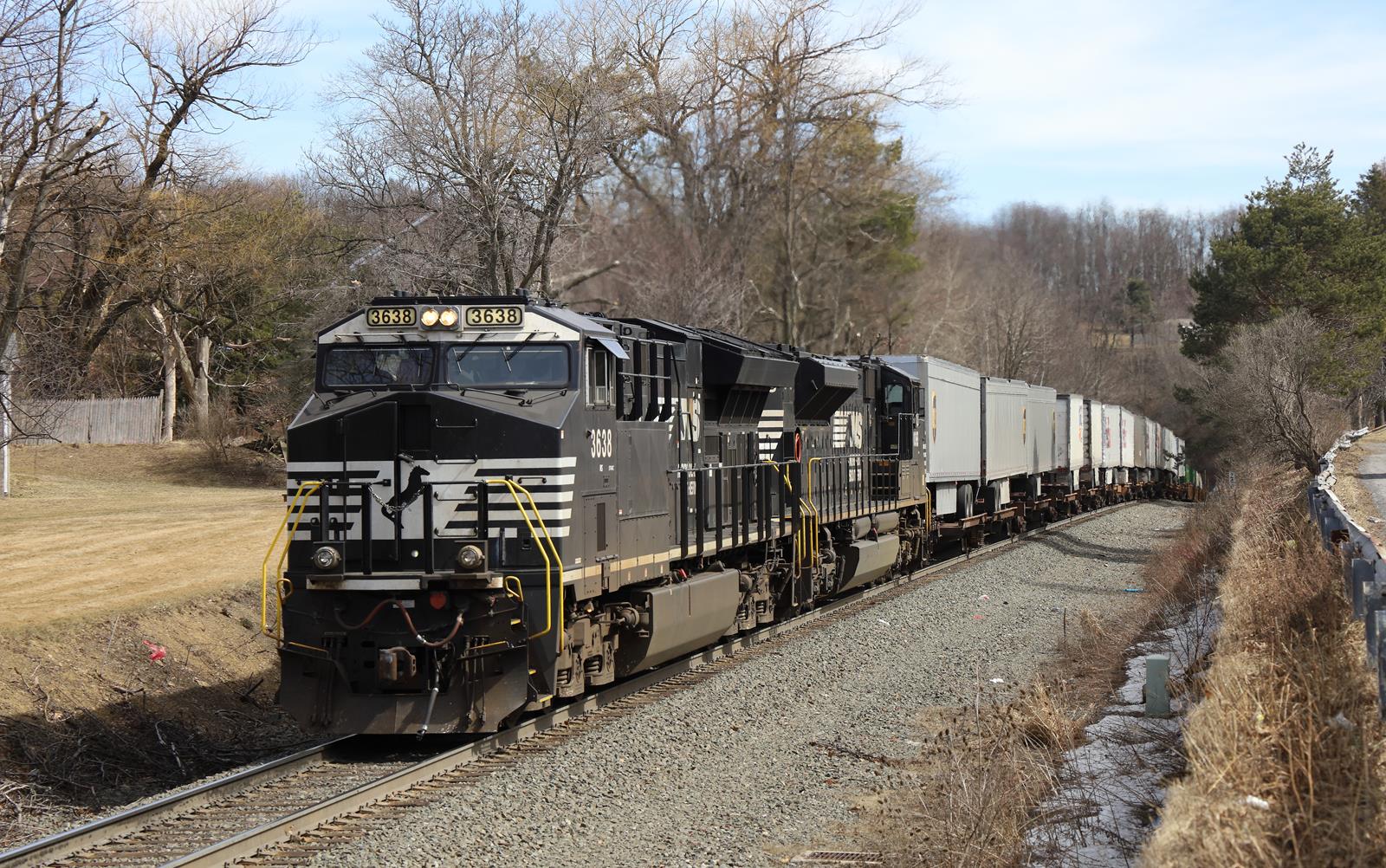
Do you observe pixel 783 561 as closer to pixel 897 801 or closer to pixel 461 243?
pixel 897 801

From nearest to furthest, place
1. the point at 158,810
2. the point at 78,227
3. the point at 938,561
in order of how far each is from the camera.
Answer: the point at 158,810 < the point at 78,227 < the point at 938,561

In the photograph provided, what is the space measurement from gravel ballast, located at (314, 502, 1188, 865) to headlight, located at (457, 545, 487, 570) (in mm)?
1553

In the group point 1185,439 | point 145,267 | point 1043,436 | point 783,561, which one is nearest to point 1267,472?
point 1043,436

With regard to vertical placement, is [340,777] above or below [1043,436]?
below

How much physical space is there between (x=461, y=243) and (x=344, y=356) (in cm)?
1391

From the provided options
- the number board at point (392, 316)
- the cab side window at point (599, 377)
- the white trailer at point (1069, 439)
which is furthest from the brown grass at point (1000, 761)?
the white trailer at point (1069, 439)

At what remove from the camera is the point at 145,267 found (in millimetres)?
16188

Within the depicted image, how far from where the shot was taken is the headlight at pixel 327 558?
9.62 metres

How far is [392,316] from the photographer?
33.9ft

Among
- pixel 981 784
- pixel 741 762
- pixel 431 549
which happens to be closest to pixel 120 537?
pixel 431 549

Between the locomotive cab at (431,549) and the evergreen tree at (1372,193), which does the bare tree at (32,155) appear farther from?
the evergreen tree at (1372,193)

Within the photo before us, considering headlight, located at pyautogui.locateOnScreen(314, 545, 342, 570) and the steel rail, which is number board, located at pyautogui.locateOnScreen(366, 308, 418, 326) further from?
the steel rail

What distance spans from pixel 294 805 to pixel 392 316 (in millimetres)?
3928

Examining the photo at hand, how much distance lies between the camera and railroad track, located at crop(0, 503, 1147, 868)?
7422 millimetres
